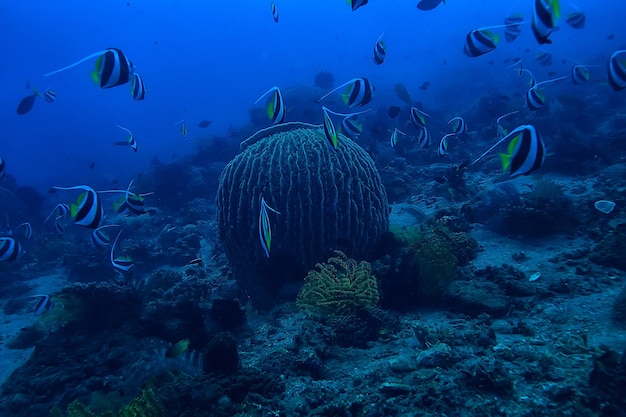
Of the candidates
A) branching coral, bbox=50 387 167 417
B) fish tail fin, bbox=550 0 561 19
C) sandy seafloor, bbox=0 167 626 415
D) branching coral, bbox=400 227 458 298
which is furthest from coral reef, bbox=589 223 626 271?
branching coral, bbox=50 387 167 417

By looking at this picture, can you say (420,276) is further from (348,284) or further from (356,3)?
(356,3)

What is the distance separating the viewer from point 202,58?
437ft

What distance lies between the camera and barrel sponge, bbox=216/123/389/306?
5938 mm

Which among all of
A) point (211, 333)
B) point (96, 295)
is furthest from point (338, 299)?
point (96, 295)

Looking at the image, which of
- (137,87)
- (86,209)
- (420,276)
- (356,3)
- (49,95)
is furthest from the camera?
(49,95)

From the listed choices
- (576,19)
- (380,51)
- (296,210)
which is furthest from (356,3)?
(576,19)

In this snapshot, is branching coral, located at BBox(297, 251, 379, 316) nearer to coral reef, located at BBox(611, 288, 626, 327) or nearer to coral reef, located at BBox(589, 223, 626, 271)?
coral reef, located at BBox(611, 288, 626, 327)

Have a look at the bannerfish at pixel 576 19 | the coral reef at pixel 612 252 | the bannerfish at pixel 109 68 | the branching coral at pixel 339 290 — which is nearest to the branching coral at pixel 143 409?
the branching coral at pixel 339 290

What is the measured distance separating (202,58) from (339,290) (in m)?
147

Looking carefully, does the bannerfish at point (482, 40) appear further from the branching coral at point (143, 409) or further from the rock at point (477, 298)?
the branching coral at point (143, 409)

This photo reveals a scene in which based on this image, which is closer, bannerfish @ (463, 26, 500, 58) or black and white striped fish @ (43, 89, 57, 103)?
bannerfish @ (463, 26, 500, 58)

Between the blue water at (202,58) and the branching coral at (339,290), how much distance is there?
30.4m

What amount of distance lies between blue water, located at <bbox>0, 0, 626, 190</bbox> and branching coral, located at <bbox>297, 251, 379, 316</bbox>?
3035cm

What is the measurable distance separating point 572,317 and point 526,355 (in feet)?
4.11
